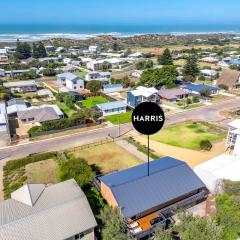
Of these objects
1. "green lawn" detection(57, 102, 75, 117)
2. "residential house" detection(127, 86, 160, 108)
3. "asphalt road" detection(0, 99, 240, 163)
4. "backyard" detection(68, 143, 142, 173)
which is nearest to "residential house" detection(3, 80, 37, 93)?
"green lawn" detection(57, 102, 75, 117)

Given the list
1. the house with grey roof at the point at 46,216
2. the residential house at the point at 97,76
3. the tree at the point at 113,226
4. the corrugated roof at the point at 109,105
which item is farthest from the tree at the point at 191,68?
the tree at the point at 113,226

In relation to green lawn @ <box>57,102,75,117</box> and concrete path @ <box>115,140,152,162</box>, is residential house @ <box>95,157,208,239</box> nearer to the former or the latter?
concrete path @ <box>115,140,152,162</box>

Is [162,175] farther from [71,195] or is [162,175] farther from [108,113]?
[108,113]

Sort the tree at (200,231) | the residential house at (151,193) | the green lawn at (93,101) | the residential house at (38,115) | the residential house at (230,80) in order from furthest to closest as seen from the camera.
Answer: the residential house at (230,80) → the green lawn at (93,101) → the residential house at (38,115) → the residential house at (151,193) → the tree at (200,231)

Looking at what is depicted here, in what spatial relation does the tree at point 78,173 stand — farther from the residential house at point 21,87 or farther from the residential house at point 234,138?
the residential house at point 21,87

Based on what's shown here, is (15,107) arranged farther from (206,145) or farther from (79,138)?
(206,145)
